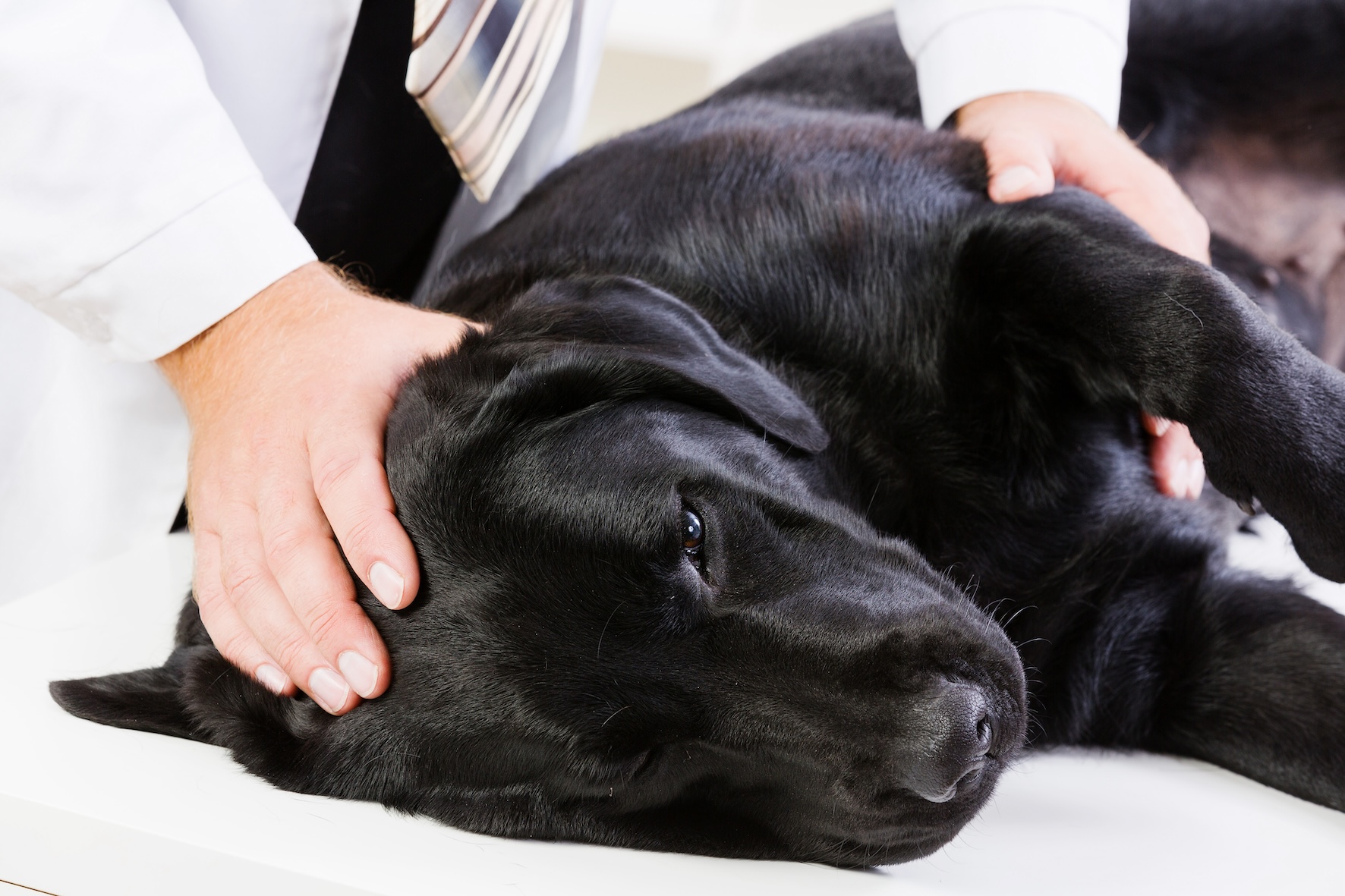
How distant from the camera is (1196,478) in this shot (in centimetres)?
160

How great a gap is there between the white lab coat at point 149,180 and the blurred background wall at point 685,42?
2192mm

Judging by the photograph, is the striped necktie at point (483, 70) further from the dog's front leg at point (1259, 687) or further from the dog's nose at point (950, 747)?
the dog's front leg at point (1259, 687)

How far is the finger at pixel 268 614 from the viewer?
3.55 ft

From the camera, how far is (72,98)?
4.17 ft

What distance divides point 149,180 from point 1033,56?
1252 mm

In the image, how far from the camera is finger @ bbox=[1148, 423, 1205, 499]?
4.96ft

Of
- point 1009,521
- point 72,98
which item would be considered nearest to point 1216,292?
point 1009,521

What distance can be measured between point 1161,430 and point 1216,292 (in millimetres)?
339

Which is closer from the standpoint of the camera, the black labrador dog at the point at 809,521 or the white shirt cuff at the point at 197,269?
the black labrador dog at the point at 809,521

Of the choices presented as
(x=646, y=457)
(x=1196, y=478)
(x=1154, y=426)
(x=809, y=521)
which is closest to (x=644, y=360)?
(x=646, y=457)

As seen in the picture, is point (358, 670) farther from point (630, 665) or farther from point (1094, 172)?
point (1094, 172)

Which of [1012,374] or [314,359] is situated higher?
[314,359]

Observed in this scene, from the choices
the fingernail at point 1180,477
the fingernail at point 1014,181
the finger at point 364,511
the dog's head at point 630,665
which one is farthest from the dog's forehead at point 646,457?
the fingernail at point 1180,477

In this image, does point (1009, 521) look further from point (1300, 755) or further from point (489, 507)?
point (489, 507)
